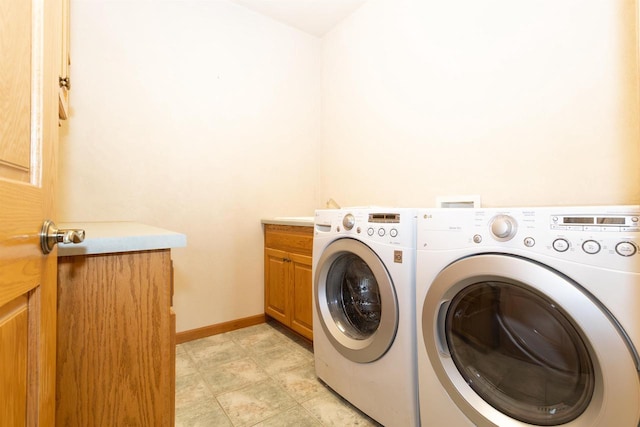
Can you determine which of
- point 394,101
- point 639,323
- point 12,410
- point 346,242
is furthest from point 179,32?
point 639,323

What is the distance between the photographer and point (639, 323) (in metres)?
0.68

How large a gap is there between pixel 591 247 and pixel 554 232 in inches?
3.2

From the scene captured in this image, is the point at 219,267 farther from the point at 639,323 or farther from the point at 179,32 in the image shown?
the point at 639,323

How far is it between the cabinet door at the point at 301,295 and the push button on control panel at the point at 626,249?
145 centimetres

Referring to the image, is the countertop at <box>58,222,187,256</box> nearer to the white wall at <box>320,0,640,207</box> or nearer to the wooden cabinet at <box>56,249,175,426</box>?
the wooden cabinet at <box>56,249,175,426</box>

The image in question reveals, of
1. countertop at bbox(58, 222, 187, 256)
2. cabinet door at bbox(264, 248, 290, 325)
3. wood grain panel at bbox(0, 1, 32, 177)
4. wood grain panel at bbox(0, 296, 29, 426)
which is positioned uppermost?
wood grain panel at bbox(0, 1, 32, 177)

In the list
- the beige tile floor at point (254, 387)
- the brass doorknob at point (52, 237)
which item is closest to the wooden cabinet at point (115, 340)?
the brass doorknob at point (52, 237)

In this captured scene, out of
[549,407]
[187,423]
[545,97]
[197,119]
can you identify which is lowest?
[187,423]

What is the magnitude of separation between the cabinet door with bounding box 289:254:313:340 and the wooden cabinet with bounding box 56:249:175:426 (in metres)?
1.12

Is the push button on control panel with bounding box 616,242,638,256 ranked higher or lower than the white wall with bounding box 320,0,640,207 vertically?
lower

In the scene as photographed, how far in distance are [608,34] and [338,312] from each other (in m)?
1.70

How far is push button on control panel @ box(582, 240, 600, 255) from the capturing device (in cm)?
73

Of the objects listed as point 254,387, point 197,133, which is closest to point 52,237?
point 254,387

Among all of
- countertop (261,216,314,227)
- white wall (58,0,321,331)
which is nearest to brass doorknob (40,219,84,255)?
countertop (261,216,314,227)
